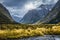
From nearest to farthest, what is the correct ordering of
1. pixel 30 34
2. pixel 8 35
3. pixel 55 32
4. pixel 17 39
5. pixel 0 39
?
pixel 0 39 < pixel 17 39 < pixel 8 35 < pixel 30 34 < pixel 55 32

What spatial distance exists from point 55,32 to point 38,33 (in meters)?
15.5

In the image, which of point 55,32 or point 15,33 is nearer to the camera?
point 15,33

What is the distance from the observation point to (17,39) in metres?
82.6

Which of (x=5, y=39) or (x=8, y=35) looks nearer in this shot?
(x=5, y=39)

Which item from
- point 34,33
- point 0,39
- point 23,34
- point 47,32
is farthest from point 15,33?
point 47,32

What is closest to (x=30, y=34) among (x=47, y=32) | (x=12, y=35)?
(x=12, y=35)

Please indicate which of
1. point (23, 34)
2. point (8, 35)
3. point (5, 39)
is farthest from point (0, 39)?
point (23, 34)

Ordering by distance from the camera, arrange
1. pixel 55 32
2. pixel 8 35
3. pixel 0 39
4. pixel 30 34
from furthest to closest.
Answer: pixel 55 32, pixel 30 34, pixel 8 35, pixel 0 39

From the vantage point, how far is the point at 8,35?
92.4 m

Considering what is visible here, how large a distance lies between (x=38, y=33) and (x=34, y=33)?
225 cm

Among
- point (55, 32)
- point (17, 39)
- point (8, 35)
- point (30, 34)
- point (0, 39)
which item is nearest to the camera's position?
point (0, 39)

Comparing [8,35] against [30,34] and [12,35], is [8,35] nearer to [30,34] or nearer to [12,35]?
[12,35]

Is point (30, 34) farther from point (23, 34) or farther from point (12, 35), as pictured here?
point (12, 35)

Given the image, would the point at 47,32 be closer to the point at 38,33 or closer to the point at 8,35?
the point at 38,33
